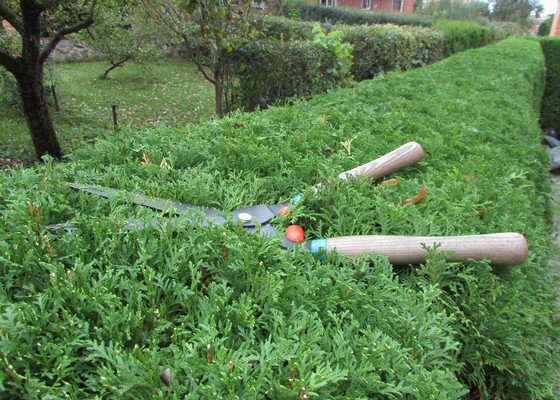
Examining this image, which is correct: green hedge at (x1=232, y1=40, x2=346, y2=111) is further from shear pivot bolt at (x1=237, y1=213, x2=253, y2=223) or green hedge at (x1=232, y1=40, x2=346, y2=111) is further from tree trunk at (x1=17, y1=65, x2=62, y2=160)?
shear pivot bolt at (x1=237, y1=213, x2=253, y2=223)

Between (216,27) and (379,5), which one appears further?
(379,5)

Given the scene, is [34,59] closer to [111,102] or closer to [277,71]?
[277,71]

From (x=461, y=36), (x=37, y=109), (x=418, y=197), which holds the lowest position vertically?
(x=37, y=109)

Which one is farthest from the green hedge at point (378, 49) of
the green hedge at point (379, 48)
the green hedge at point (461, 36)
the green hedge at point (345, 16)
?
the green hedge at point (345, 16)

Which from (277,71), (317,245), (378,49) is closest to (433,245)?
(317,245)

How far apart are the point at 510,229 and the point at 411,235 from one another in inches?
22.4

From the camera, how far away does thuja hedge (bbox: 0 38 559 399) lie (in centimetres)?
96

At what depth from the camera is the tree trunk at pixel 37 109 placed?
251 inches

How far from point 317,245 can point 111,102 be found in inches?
475

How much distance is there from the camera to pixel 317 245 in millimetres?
1468

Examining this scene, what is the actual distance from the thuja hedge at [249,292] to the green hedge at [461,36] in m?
14.3

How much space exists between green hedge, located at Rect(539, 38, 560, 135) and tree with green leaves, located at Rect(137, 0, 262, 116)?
1019 cm

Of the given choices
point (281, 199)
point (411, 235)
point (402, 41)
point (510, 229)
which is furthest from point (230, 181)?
point (402, 41)

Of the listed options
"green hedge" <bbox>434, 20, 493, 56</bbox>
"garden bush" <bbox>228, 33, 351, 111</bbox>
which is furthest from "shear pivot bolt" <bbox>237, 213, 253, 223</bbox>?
"green hedge" <bbox>434, 20, 493, 56</bbox>
